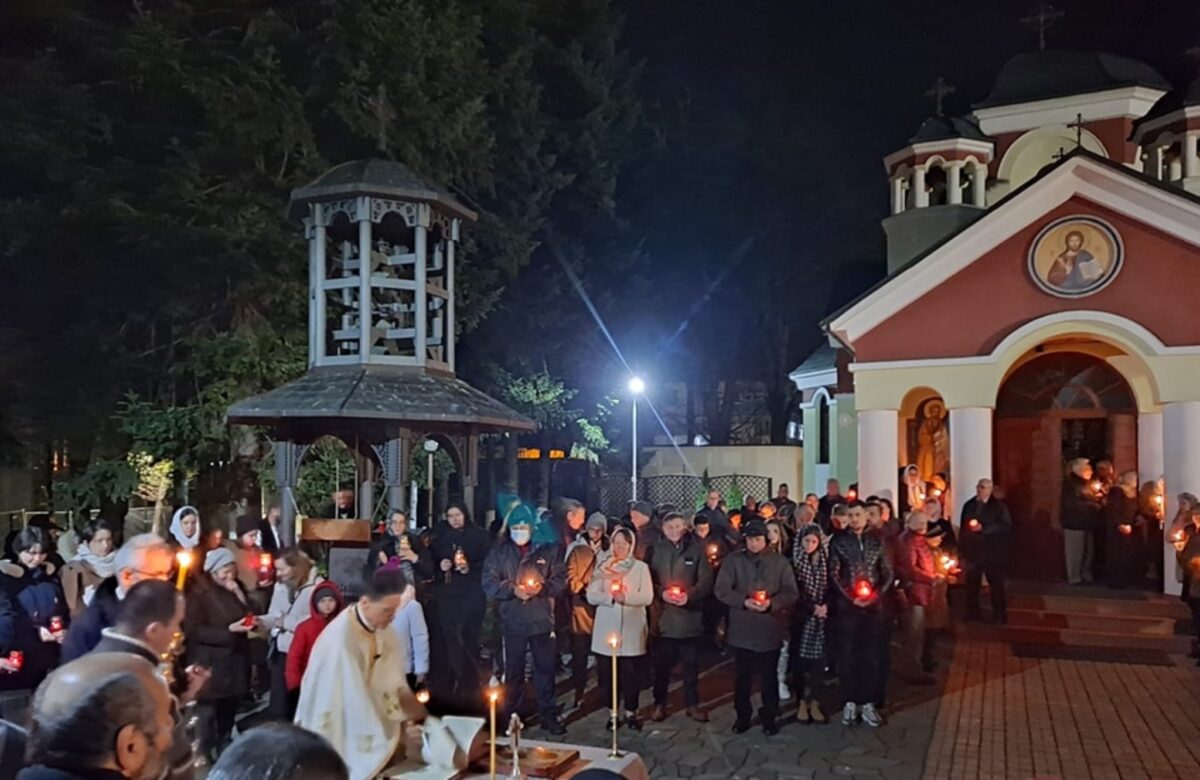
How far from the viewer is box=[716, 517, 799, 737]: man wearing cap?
29.0ft

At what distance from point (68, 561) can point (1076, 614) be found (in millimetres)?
12204

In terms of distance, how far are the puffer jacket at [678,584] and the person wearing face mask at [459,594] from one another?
1646mm

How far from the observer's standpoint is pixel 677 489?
93.2ft

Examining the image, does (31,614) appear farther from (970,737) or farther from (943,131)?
(943,131)

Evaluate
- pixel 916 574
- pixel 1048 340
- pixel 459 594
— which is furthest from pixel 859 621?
pixel 1048 340

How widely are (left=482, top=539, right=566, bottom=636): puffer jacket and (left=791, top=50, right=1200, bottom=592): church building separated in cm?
893

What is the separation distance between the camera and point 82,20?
54.4ft

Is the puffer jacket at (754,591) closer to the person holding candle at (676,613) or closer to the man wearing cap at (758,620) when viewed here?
the man wearing cap at (758,620)

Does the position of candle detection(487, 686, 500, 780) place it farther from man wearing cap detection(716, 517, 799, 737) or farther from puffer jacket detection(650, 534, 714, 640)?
puffer jacket detection(650, 534, 714, 640)

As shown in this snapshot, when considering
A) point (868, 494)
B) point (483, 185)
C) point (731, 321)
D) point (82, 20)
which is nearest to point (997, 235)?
point (868, 494)

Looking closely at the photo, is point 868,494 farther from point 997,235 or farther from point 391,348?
point 391,348

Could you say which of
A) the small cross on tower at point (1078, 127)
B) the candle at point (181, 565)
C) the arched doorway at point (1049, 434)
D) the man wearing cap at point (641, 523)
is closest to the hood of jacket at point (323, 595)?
the candle at point (181, 565)

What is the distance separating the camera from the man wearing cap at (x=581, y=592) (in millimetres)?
9766

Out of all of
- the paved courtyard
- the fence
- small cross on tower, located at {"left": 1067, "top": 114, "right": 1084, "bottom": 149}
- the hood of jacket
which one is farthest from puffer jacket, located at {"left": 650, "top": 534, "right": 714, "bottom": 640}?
the fence
